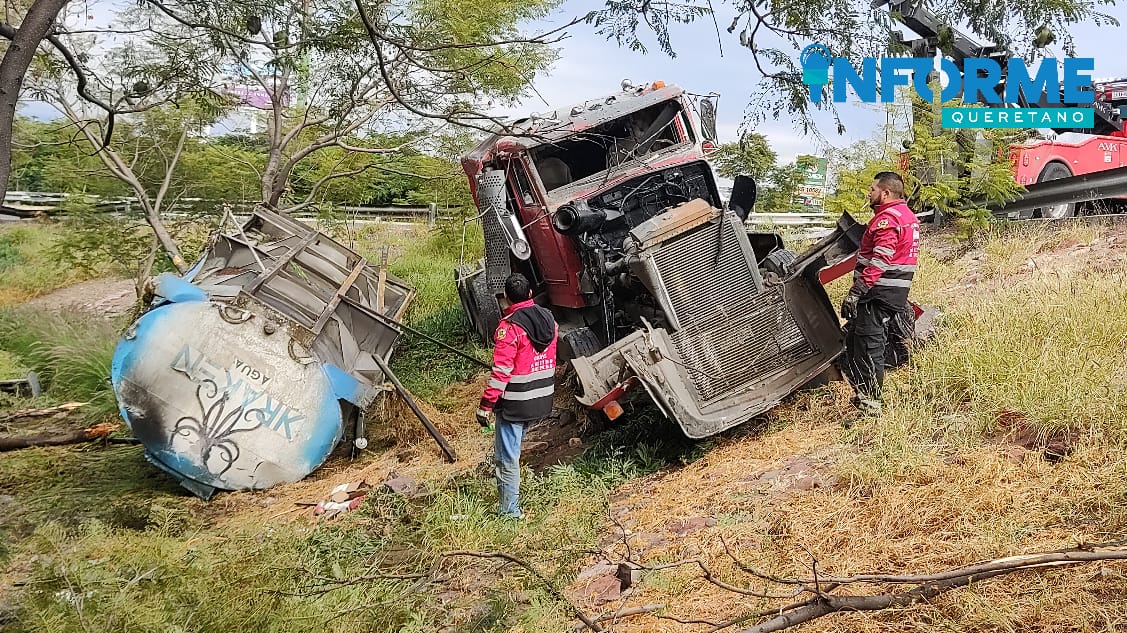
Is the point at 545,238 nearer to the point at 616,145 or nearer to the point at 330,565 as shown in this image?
the point at 616,145

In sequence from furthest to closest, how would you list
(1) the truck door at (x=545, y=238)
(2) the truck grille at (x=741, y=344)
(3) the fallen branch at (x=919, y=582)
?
(1) the truck door at (x=545, y=238) < (2) the truck grille at (x=741, y=344) < (3) the fallen branch at (x=919, y=582)

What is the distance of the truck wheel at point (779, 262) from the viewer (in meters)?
5.89

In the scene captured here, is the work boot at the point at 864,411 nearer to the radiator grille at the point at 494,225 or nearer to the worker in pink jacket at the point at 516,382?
the worker in pink jacket at the point at 516,382

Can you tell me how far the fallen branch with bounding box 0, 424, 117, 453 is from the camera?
7.38 meters

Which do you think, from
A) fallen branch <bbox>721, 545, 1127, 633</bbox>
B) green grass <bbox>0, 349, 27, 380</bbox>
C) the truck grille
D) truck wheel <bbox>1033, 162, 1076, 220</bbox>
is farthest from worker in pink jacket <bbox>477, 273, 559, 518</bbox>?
green grass <bbox>0, 349, 27, 380</bbox>

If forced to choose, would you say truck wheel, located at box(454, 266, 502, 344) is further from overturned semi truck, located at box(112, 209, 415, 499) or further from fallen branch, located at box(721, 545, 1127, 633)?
fallen branch, located at box(721, 545, 1127, 633)

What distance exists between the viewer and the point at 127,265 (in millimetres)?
11305

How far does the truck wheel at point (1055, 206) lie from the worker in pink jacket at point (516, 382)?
726 cm

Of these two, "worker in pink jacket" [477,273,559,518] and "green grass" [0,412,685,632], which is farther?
"worker in pink jacket" [477,273,559,518]

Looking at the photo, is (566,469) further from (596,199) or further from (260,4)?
(260,4)

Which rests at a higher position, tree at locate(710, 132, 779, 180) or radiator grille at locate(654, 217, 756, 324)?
radiator grille at locate(654, 217, 756, 324)

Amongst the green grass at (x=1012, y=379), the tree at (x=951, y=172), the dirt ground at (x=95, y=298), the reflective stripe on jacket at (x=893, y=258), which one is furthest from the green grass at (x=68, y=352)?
the tree at (x=951, y=172)

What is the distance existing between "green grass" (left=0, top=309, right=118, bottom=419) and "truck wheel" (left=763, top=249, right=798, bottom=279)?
21.2 feet

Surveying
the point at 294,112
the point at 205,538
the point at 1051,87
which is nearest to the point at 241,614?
the point at 205,538
